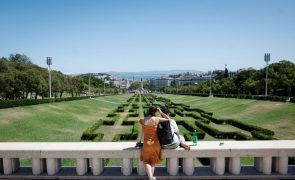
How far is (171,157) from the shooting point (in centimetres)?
718

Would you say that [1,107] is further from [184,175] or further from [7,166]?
[184,175]

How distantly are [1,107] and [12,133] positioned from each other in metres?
9.73

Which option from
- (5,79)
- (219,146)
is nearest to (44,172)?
(219,146)

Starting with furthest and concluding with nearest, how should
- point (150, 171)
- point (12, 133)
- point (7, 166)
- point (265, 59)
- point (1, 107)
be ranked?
1. point (265, 59)
2. point (1, 107)
3. point (12, 133)
4. point (7, 166)
5. point (150, 171)

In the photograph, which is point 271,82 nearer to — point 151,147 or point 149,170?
point 151,147

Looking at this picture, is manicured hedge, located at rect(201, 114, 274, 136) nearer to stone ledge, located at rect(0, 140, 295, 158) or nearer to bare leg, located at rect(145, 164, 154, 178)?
stone ledge, located at rect(0, 140, 295, 158)

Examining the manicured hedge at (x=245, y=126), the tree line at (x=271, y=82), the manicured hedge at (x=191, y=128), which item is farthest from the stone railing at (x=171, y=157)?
the tree line at (x=271, y=82)

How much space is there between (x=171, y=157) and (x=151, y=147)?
526 mm

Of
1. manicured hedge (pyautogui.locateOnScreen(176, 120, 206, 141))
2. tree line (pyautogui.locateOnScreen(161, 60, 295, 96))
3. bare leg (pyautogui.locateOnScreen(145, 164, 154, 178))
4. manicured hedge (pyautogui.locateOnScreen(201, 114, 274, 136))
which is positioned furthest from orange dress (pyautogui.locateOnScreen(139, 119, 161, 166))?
tree line (pyautogui.locateOnScreen(161, 60, 295, 96))

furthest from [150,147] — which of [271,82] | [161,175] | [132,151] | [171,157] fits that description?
[271,82]

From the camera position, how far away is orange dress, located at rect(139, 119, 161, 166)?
7.04 m

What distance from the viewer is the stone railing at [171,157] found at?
23.4ft

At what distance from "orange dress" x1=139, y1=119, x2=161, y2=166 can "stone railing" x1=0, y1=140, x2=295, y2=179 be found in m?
0.16

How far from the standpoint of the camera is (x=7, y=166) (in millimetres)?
7410
